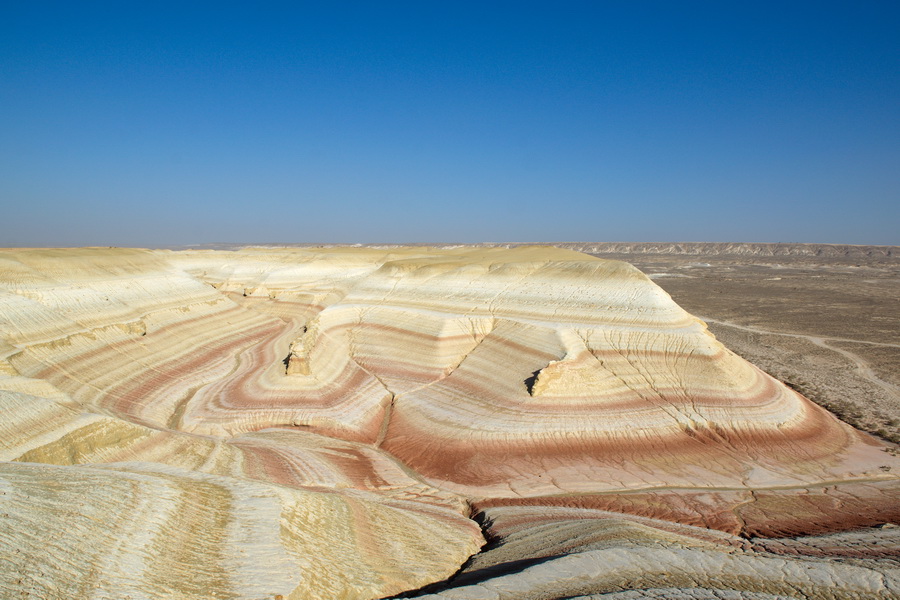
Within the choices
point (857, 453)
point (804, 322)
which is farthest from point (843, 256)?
point (857, 453)

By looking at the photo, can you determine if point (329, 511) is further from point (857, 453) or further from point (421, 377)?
point (857, 453)

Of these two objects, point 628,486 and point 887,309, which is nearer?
point 628,486

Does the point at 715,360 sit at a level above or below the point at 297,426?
above

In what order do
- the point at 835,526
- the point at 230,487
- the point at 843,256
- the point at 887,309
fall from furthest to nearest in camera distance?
the point at 843,256, the point at 887,309, the point at 835,526, the point at 230,487

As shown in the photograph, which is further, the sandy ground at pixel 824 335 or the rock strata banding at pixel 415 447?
the sandy ground at pixel 824 335

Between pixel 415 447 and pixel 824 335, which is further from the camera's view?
pixel 824 335

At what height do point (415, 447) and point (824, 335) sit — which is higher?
point (824, 335)

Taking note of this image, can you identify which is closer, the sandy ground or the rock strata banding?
the rock strata banding

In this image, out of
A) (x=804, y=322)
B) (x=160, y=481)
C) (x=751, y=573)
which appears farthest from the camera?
(x=804, y=322)
